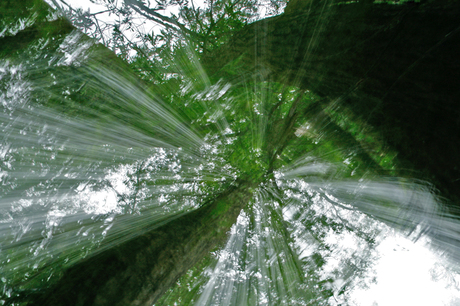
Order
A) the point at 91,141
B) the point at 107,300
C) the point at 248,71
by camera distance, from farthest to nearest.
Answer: the point at 91,141
the point at 248,71
the point at 107,300

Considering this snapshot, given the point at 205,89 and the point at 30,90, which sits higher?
the point at 30,90

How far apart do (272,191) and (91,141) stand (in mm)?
4167

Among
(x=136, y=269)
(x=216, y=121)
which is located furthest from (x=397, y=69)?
(x=216, y=121)

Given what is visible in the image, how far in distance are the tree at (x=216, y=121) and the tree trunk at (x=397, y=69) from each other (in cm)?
Result: 1

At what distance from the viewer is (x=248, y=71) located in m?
3.29

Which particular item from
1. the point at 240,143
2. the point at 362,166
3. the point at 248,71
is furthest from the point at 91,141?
the point at 362,166

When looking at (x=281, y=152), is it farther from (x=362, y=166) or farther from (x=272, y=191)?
(x=362, y=166)

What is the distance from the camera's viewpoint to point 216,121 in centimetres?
425

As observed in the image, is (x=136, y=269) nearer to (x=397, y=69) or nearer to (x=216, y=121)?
(x=397, y=69)

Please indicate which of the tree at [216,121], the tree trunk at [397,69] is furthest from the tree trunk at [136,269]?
the tree trunk at [397,69]

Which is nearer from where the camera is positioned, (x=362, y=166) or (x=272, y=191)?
(x=362, y=166)

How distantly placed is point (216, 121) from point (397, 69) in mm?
3197

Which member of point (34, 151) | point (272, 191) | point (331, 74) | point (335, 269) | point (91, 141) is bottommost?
point (335, 269)

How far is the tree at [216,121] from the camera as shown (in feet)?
4.76
